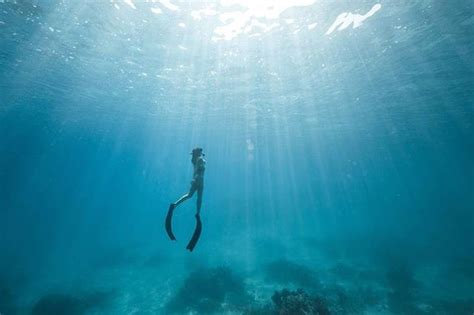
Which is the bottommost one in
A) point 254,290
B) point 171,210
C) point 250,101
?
Answer: point 254,290

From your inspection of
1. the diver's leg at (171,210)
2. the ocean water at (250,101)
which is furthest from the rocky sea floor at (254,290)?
the diver's leg at (171,210)

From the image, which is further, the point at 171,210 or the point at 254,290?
the point at 254,290

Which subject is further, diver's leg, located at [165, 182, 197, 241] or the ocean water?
the ocean water

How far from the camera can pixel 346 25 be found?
12555mm

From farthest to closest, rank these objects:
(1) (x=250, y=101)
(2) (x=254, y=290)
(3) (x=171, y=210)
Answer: (1) (x=250, y=101) → (2) (x=254, y=290) → (3) (x=171, y=210)

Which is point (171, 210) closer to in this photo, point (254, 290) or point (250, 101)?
point (254, 290)

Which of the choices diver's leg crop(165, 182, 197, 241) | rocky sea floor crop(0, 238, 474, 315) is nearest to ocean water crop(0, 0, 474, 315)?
rocky sea floor crop(0, 238, 474, 315)

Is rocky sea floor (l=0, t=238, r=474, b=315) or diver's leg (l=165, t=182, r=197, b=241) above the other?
diver's leg (l=165, t=182, r=197, b=241)

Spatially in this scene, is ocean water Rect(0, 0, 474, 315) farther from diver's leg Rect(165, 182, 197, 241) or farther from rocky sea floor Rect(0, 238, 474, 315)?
diver's leg Rect(165, 182, 197, 241)

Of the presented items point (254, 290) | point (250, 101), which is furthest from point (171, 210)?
point (250, 101)

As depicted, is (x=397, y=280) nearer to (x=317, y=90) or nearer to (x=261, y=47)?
(x=317, y=90)

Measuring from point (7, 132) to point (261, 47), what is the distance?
169 feet

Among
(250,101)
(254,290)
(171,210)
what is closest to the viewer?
(171,210)

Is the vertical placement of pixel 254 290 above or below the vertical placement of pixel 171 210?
below
